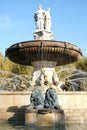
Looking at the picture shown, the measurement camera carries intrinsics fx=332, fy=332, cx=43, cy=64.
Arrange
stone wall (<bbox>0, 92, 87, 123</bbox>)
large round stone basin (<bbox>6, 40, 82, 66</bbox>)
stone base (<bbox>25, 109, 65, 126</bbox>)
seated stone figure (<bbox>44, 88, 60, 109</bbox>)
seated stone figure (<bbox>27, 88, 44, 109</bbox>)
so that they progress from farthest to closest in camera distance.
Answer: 1. large round stone basin (<bbox>6, 40, 82, 66</bbox>)
2. stone wall (<bbox>0, 92, 87, 123</bbox>)
3. seated stone figure (<bbox>27, 88, 44, 109</bbox>)
4. seated stone figure (<bbox>44, 88, 60, 109</bbox>)
5. stone base (<bbox>25, 109, 65, 126</bbox>)

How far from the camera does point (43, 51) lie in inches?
620

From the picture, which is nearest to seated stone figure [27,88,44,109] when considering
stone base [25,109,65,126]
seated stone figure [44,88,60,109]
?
seated stone figure [44,88,60,109]

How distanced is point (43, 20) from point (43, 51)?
11.2 ft

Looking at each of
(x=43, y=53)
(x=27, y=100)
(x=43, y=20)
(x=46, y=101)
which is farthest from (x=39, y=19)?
(x=46, y=101)

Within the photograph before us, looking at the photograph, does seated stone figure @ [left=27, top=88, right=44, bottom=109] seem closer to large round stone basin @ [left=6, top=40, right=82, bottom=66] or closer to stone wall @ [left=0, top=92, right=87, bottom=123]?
stone wall @ [left=0, top=92, right=87, bottom=123]

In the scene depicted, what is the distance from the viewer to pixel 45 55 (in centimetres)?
1647

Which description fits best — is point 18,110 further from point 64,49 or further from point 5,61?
point 5,61

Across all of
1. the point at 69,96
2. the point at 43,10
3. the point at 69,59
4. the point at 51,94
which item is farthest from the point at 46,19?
the point at 51,94

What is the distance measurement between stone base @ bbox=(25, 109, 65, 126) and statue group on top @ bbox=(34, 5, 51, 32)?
805 cm

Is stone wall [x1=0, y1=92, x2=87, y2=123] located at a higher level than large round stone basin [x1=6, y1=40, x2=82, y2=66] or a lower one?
lower

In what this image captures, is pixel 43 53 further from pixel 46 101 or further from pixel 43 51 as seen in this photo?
pixel 46 101

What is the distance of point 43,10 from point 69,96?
20.3 feet

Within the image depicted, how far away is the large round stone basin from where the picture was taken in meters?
15.5

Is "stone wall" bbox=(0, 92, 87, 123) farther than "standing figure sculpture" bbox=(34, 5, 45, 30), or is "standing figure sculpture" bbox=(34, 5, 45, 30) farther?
"standing figure sculpture" bbox=(34, 5, 45, 30)
